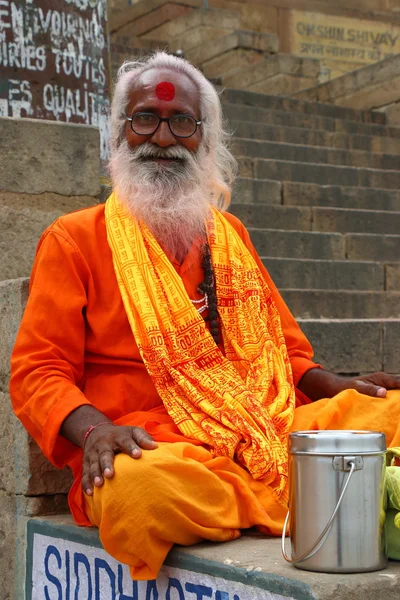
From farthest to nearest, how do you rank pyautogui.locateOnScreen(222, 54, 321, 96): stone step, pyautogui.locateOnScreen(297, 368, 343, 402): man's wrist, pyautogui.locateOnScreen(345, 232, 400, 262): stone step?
pyautogui.locateOnScreen(222, 54, 321, 96): stone step, pyautogui.locateOnScreen(345, 232, 400, 262): stone step, pyautogui.locateOnScreen(297, 368, 343, 402): man's wrist

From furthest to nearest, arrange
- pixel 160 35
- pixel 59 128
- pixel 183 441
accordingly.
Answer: pixel 160 35 < pixel 59 128 < pixel 183 441

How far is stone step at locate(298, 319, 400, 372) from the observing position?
533 centimetres

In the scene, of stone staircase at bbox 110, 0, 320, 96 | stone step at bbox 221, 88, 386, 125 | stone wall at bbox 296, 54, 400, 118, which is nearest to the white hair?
stone step at bbox 221, 88, 386, 125

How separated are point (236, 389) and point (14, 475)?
3.21 ft

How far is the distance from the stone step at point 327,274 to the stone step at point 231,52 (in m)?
6.38

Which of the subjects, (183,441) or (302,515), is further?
(183,441)

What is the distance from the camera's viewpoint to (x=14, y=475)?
382cm

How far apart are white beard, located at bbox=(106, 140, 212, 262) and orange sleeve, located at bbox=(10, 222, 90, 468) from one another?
0.33m

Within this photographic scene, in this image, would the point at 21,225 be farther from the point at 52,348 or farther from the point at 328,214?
the point at 328,214

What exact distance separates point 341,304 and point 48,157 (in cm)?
227

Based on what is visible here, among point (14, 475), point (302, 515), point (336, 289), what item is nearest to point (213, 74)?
point (336, 289)

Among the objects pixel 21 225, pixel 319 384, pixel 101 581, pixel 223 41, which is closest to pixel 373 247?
pixel 21 225

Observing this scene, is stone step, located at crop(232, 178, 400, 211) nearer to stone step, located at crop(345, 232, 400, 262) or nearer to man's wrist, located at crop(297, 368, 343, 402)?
stone step, located at crop(345, 232, 400, 262)

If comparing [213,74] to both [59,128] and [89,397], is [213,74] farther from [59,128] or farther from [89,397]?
[89,397]
